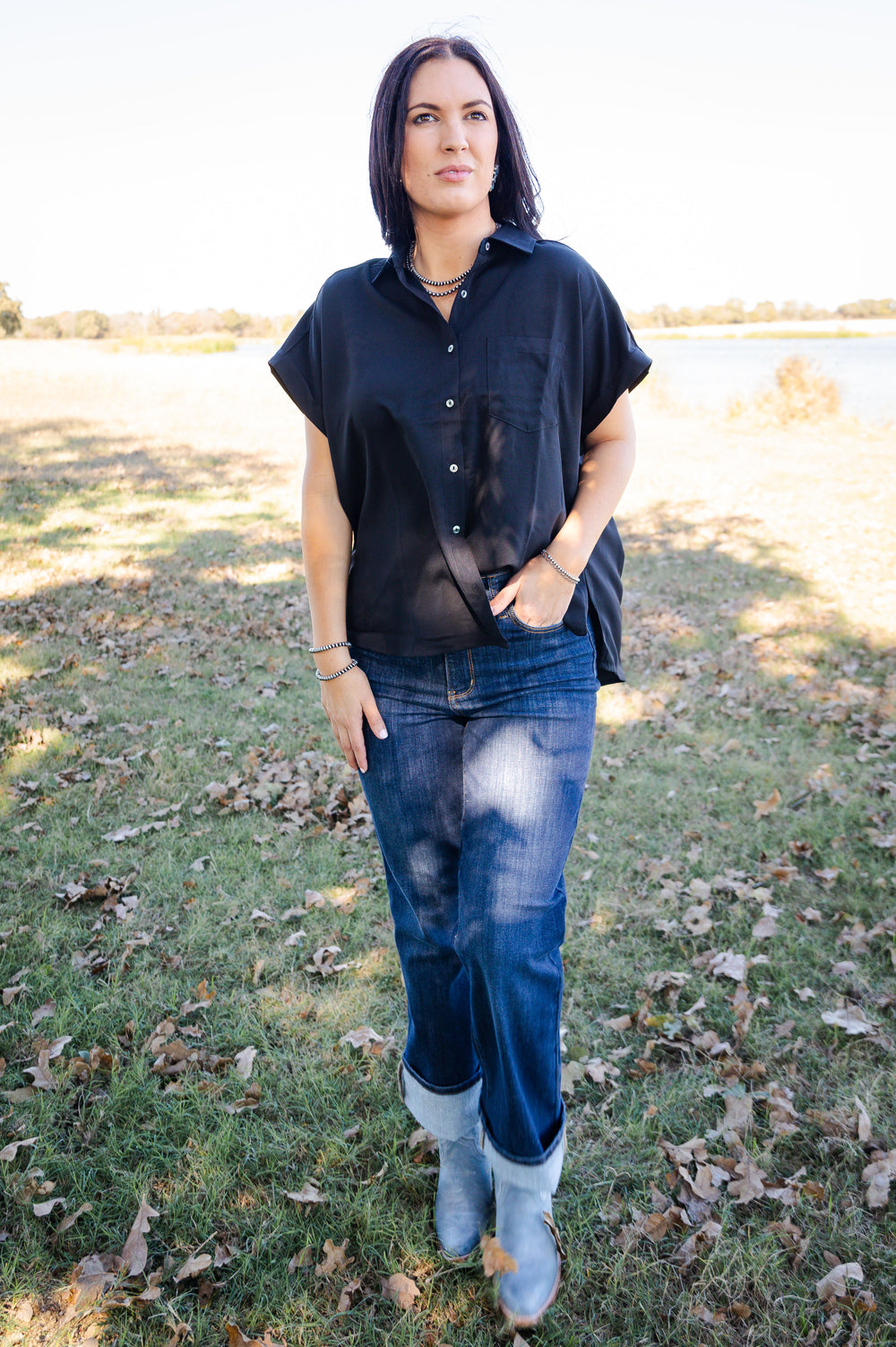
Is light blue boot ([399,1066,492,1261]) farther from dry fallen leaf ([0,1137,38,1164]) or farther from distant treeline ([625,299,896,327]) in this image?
distant treeline ([625,299,896,327])

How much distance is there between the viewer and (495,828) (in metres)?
1.94

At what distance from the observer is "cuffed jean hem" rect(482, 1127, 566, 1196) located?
6.95ft

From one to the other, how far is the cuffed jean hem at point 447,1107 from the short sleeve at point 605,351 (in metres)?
1.82

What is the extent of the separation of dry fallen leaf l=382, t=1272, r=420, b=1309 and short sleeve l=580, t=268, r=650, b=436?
233 cm

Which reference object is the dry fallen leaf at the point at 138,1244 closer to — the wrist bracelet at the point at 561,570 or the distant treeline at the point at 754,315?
the wrist bracelet at the point at 561,570

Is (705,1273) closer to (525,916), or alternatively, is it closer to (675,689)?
(525,916)

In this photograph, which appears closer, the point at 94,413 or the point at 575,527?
the point at 575,527

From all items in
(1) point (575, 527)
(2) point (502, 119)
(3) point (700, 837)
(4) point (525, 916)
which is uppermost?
(2) point (502, 119)

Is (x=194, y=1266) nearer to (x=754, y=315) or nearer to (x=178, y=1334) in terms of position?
(x=178, y=1334)

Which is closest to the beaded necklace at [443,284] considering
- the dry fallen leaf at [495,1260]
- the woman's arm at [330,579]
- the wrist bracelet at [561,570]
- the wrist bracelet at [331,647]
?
the woman's arm at [330,579]

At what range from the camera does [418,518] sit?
2002mm

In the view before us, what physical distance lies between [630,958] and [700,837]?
3.52 feet

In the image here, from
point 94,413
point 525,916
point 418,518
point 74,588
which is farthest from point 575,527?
point 94,413

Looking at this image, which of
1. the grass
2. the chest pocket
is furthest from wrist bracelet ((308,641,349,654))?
the grass
